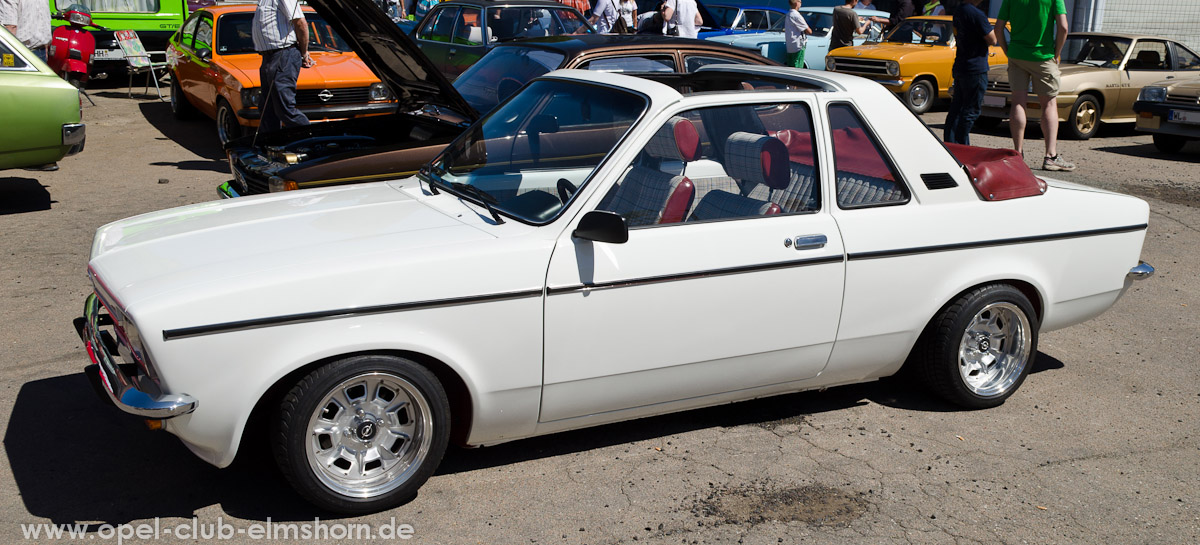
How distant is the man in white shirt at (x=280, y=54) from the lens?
8969 millimetres

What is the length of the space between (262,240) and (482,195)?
2.90 ft

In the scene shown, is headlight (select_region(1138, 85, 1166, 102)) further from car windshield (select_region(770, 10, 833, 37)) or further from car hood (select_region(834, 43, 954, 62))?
car windshield (select_region(770, 10, 833, 37))

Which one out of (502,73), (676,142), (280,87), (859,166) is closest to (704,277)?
(676,142)

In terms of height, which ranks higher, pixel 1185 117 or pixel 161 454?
pixel 1185 117

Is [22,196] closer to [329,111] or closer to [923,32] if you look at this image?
[329,111]

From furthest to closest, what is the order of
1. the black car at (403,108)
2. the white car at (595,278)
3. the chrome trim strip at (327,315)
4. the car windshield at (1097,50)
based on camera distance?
the car windshield at (1097,50) < the black car at (403,108) < the white car at (595,278) < the chrome trim strip at (327,315)

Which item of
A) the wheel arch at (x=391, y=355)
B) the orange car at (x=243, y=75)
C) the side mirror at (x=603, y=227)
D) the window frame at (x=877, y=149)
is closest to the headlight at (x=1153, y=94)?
the orange car at (x=243, y=75)

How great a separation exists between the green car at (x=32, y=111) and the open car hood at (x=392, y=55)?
264 cm

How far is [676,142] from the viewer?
404cm

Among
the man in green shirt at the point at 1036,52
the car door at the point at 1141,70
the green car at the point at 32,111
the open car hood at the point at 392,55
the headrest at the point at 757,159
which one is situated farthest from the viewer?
the car door at the point at 1141,70

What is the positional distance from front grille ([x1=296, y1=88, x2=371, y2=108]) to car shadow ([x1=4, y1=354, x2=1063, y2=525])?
17.4ft

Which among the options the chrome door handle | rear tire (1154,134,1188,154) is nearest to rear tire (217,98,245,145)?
the chrome door handle

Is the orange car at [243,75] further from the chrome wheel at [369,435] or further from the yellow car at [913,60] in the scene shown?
the yellow car at [913,60]

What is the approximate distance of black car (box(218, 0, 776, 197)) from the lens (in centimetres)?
598
